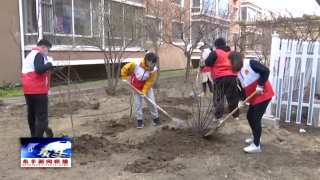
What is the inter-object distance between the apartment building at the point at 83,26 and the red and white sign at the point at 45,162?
225 inches

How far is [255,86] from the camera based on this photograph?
4293 millimetres

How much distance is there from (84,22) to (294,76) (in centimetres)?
900

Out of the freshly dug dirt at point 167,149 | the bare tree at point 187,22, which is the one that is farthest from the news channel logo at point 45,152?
the bare tree at point 187,22

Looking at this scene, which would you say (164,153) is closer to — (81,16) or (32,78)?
(32,78)

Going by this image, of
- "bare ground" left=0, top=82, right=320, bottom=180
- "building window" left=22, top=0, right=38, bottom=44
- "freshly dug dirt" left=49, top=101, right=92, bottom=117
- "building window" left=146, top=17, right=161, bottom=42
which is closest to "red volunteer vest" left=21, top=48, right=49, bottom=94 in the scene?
"bare ground" left=0, top=82, right=320, bottom=180

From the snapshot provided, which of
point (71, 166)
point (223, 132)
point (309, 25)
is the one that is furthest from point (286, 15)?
point (71, 166)

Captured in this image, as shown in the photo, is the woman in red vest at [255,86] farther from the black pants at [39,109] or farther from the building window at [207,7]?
the building window at [207,7]

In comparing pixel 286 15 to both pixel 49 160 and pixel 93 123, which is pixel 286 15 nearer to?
pixel 93 123

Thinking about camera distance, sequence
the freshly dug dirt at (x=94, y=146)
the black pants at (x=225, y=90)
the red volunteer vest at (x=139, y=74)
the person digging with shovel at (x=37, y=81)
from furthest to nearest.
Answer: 1. the black pants at (x=225, y=90)
2. the red volunteer vest at (x=139, y=74)
3. the freshly dug dirt at (x=94, y=146)
4. the person digging with shovel at (x=37, y=81)

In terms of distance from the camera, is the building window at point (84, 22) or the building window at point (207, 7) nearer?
the building window at point (84, 22)

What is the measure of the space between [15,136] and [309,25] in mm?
10489

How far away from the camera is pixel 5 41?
A: 10125 millimetres

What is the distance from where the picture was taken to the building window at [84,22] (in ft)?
32.9

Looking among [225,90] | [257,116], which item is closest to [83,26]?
[225,90]
